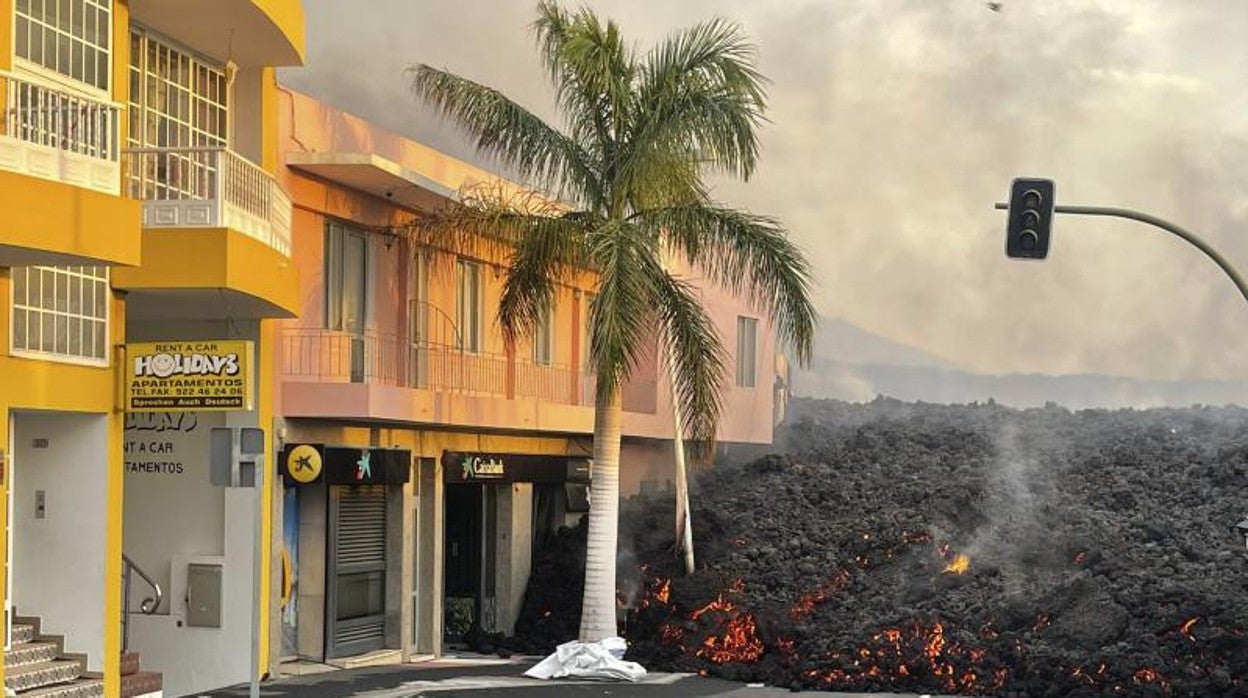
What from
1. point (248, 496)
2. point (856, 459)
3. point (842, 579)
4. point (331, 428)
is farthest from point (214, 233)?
point (856, 459)

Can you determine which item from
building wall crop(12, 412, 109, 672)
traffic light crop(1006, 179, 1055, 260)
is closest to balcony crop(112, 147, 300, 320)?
building wall crop(12, 412, 109, 672)

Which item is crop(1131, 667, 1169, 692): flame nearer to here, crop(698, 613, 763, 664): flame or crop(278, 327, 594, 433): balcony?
crop(698, 613, 763, 664): flame

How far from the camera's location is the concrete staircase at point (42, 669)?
20219 mm

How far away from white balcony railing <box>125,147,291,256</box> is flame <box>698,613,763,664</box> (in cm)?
1014

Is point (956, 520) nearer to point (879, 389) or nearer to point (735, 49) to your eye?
point (735, 49)

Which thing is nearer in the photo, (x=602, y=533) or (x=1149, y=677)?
(x=1149, y=677)

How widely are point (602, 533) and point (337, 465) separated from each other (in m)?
4.11

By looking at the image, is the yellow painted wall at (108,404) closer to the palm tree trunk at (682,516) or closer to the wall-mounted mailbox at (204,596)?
the wall-mounted mailbox at (204,596)

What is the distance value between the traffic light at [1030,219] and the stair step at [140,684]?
417 inches

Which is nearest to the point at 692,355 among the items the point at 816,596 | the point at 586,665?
the point at 586,665

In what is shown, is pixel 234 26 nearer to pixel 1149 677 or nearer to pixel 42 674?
pixel 42 674

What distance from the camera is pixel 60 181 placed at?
712 inches

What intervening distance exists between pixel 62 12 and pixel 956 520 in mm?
19825

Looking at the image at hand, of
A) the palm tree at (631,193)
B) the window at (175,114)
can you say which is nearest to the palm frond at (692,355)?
the palm tree at (631,193)
